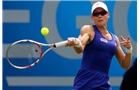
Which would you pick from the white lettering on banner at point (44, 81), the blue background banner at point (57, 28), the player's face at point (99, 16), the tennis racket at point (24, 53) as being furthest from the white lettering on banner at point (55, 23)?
the player's face at point (99, 16)

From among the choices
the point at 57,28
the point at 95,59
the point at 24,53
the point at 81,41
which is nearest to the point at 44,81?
the point at 57,28

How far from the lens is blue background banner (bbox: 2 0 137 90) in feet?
19.1

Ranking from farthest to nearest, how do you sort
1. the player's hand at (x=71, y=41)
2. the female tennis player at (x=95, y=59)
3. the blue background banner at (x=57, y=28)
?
the blue background banner at (x=57, y=28) < the female tennis player at (x=95, y=59) < the player's hand at (x=71, y=41)

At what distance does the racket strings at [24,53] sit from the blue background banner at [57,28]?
1.42 meters

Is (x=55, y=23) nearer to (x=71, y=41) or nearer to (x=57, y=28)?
(x=57, y=28)

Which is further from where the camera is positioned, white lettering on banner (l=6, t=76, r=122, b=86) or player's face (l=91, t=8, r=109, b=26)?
white lettering on banner (l=6, t=76, r=122, b=86)

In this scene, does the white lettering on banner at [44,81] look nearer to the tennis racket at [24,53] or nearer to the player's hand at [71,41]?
the tennis racket at [24,53]

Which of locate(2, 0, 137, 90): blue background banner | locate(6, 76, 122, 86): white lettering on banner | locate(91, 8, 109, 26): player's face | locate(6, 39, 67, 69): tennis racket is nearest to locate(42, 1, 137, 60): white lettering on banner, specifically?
locate(2, 0, 137, 90): blue background banner

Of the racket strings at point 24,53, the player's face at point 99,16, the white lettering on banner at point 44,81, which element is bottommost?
the white lettering on banner at point 44,81

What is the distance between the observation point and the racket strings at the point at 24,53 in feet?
13.5

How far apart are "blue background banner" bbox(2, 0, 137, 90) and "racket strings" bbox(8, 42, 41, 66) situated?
1422 millimetres

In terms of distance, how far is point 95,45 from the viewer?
148 inches

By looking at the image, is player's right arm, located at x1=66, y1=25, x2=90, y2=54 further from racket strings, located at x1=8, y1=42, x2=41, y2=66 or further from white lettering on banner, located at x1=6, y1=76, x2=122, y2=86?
white lettering on banner, located at x1=6, y1=76, x2=122, y2=86

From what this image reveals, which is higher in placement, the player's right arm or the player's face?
the player's face
